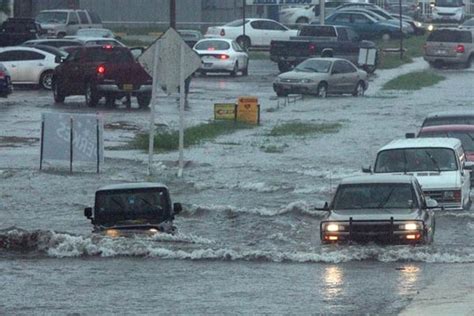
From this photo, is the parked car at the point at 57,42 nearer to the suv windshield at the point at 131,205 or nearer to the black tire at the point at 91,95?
the black tire at the point at 91,95

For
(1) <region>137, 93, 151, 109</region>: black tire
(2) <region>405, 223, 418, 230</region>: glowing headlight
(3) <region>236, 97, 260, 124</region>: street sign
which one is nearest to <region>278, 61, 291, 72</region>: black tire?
(1) <region>137, 93, 151, 109</region>: black tire

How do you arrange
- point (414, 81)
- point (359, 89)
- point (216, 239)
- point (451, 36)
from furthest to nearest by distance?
point (451, 36), point (414, 81), point (359, 89), point (216, 239)

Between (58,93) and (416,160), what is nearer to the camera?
(416,160)

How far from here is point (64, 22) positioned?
6575 centimetres

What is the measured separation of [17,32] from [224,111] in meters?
22.3

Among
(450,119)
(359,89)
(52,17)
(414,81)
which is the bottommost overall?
(414,81)

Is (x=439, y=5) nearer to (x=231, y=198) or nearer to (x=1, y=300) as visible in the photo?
(x=231, y=198)

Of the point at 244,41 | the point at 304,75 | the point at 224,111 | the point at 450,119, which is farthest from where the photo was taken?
the point at 244,41

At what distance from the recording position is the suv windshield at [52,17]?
6606cm

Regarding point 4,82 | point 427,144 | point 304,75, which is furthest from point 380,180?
point 304,75

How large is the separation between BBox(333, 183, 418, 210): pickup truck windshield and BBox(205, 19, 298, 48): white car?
48069 millimetres

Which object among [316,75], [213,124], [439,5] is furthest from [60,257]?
[439,5]

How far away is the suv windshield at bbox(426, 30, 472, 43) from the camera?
6322 centimetres

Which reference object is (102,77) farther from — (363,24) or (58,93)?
(363,24)
